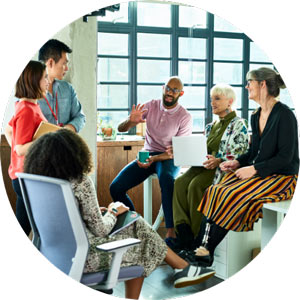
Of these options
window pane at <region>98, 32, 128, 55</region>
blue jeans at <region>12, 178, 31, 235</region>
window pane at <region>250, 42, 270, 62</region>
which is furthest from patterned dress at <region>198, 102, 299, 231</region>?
blue jeans at <region>12, 178, 31, 235</region>

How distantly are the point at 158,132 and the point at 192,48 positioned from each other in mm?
453

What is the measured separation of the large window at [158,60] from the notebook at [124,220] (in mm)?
423

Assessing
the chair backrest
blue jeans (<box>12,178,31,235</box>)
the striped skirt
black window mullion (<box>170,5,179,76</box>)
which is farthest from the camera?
the striped skirt

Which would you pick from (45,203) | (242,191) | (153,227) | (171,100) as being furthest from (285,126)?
(45,203)

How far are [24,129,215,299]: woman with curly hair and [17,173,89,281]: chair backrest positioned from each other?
3cm

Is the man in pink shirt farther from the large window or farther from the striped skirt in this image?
the striped skirt

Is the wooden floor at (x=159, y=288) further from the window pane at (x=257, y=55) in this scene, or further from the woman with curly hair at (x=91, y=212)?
the window pane at (x=257, y=55)

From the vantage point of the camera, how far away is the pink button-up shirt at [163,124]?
99.3 inches

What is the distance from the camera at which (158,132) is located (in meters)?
2.53

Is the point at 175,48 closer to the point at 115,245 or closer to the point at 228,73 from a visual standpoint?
the point at 228,73

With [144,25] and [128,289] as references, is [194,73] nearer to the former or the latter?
[144,25]

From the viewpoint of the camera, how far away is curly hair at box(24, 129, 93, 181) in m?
2.27

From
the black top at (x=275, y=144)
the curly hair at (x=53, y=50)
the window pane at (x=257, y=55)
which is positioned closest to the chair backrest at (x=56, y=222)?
the curly hair at (x=53, y=50)

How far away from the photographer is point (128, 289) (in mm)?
2533
